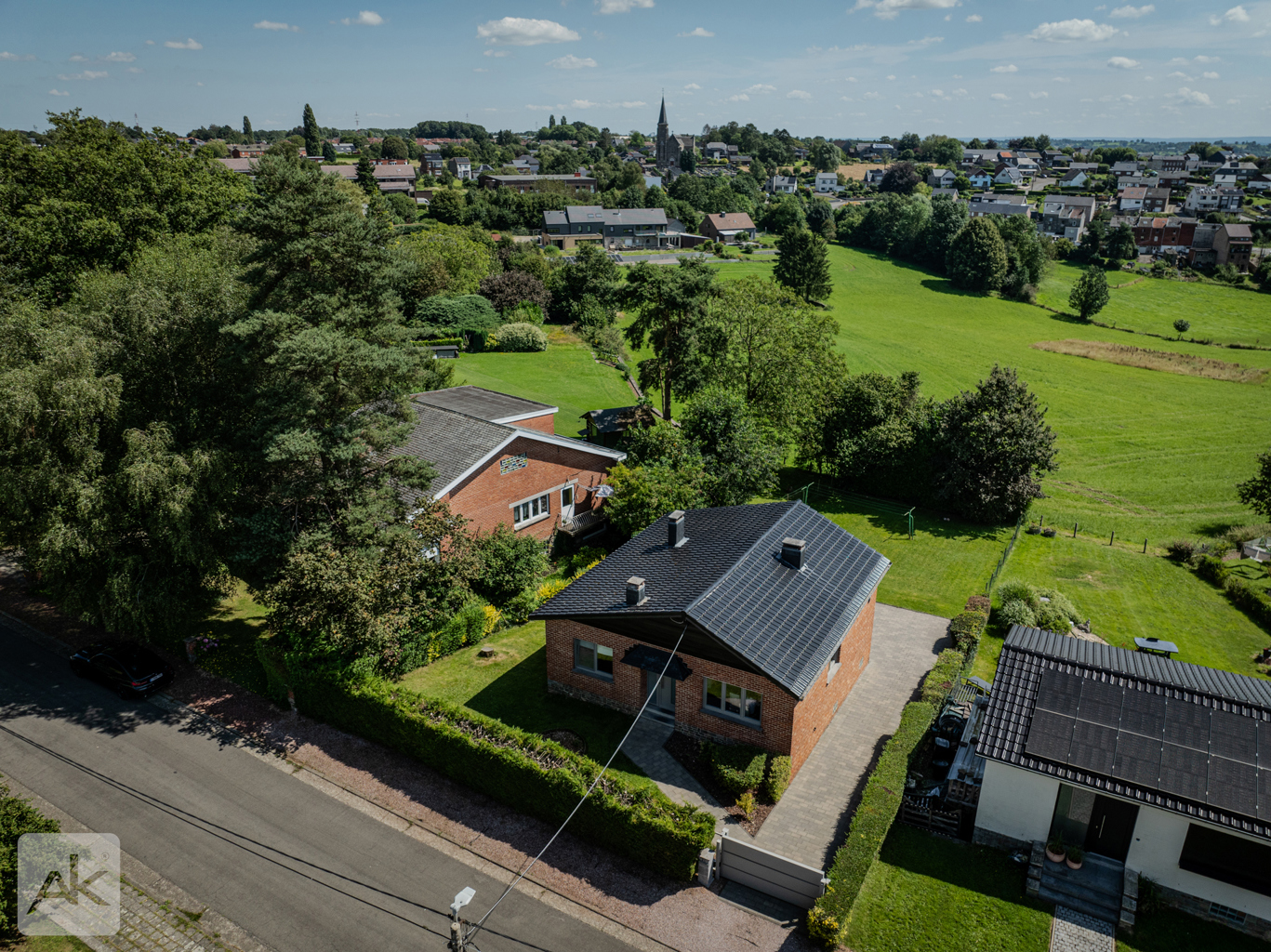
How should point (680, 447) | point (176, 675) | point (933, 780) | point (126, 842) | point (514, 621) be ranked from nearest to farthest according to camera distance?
point (126, 842), point (933, 780), point (176, 675), point (514, 621), point (680, 447)

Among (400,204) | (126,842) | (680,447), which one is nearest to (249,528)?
(126,842)

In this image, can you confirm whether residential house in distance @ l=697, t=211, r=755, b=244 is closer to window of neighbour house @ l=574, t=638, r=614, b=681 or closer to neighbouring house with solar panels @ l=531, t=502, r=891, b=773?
neighbouring house with solar panels @ l=531, t=502, r=891, b=773

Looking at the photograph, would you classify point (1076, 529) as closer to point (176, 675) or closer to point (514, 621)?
point (514, 621)

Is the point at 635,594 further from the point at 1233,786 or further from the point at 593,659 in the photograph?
the point at 1233,786

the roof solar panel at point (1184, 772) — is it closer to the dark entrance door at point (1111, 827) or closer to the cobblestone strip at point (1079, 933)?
the dark entrance door at point (1111, 827)

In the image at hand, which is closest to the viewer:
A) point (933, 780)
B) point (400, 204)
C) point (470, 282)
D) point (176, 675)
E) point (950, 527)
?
point (933, 780)

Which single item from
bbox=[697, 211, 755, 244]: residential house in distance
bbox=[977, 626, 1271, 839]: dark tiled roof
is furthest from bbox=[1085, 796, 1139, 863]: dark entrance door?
bbox=[697, 211, 755, 244]: residential house in distance

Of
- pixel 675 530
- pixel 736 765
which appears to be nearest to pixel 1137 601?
pixel 675 530
